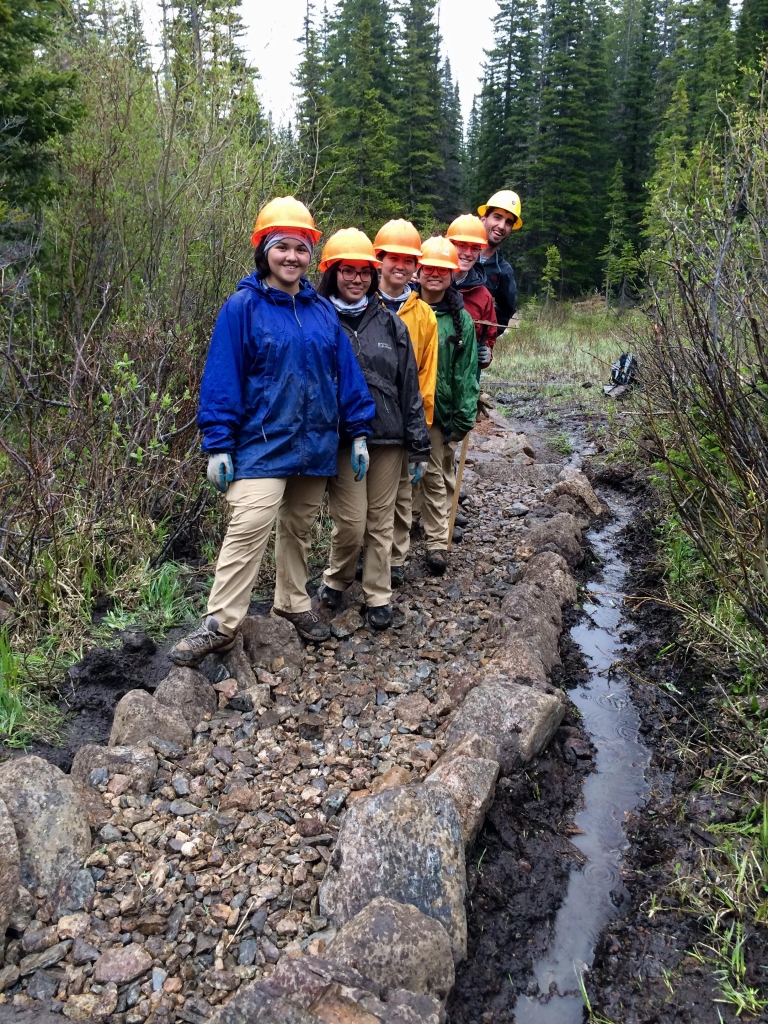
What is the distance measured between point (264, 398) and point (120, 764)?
168 centimetres

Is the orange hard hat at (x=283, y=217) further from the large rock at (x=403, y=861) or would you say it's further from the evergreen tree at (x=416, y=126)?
the evergreen tree at (x=416, y=126)

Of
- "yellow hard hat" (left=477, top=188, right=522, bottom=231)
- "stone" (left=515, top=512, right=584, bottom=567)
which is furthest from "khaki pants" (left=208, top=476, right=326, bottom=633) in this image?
"yellow hard hat" (left=477, top=188, right=522, bottom=231)

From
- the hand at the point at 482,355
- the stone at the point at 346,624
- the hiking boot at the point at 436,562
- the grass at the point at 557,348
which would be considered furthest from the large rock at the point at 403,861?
the grass at the point at 557,348

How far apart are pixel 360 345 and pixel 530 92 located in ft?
127

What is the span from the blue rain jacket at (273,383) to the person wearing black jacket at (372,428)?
273mm

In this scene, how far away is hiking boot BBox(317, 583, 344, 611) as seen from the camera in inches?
177

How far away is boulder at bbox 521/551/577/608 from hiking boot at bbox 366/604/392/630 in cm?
103

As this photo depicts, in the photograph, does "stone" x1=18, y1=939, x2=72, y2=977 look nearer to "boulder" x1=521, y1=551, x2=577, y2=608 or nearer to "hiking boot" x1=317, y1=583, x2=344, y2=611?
"hiking boot" x1=317, y1=583, x2=344, y2=611

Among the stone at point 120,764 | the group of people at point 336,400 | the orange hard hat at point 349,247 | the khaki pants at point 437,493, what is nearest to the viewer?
the stone at point 120,764

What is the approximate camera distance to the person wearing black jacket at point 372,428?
3809 mm

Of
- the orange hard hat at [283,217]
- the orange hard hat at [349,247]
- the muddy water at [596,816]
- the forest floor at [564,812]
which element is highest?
the orange hard hat at [283,217]

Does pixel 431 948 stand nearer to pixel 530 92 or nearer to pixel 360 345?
pixel 360 345

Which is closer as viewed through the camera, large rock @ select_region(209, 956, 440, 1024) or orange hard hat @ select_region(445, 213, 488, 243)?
large rock @ select_region(209, 956, 440, 1024)

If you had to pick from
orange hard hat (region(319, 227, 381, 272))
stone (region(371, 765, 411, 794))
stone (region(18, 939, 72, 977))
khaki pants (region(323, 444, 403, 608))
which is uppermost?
orange hard hat (region(319, 227, 381, 272))
